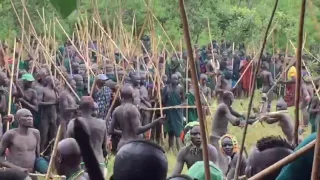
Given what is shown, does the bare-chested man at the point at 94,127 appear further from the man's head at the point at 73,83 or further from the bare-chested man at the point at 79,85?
the bare-chested man at the point at 79,85

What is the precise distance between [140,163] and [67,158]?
239cm

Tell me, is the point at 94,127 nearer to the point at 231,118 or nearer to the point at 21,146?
the point at 21,146

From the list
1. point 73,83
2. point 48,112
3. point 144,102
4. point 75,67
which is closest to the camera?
point 48,112

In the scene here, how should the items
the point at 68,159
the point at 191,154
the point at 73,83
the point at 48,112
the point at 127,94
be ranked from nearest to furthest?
the point at 68,159 < the point at 191,154 < the point at 127,94 < the point at 48,112 < the point at 73,83

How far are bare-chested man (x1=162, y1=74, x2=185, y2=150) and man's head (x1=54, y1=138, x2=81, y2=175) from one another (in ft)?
21.0

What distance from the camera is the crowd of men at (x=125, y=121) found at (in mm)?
2623

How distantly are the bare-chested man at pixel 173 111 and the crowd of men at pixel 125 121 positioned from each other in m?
0.01

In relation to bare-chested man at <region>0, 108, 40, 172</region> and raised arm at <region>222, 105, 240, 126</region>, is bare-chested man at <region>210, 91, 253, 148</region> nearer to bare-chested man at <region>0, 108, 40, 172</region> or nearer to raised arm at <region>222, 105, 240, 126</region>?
raised arm at <region>222, 105, 240, 126</region>

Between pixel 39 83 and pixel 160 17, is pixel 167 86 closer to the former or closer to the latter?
pixel 39 83

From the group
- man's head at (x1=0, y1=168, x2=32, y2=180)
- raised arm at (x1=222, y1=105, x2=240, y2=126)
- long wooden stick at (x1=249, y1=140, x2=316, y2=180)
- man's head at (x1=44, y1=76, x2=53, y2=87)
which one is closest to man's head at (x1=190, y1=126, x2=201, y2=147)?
raised arm at (x1=222, y1=105, x2=240, y2=126)

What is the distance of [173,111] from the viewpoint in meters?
10.7

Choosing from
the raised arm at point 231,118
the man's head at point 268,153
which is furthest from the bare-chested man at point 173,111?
the man's head at point 268,153

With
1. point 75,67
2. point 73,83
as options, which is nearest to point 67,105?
point 73,83

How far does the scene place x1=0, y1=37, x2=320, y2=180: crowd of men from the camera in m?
2.62
